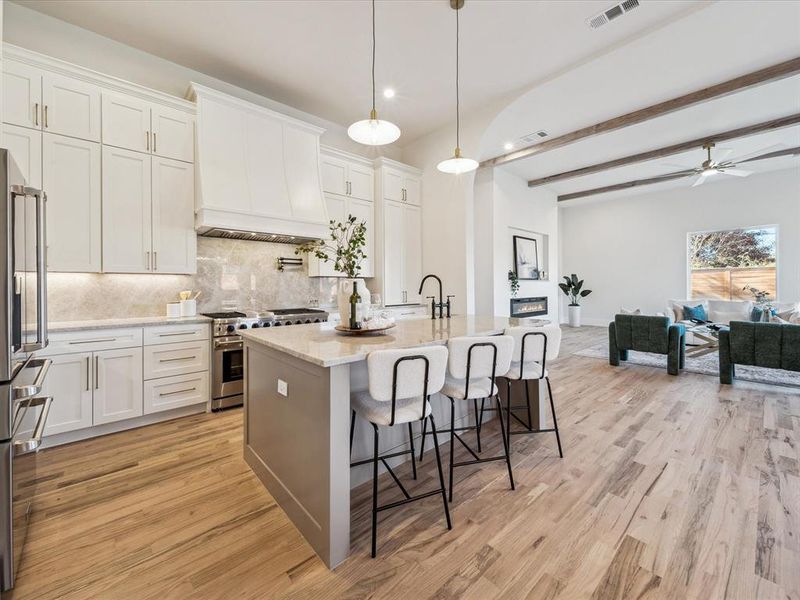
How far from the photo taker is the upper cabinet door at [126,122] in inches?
118

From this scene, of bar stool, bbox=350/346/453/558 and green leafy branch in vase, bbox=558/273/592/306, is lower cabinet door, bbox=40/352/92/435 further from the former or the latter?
green leafy branch in vase, bbox=558/273/592/306

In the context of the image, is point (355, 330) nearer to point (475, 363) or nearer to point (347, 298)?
point (347, 298)

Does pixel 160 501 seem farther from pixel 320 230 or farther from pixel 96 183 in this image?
pixel 320 230

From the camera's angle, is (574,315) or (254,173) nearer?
(254,173)

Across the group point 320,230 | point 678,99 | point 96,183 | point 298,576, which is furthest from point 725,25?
point 96,183

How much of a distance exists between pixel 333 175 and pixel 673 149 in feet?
18.8

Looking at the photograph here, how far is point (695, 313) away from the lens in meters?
6.12

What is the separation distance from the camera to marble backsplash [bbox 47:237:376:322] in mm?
3104

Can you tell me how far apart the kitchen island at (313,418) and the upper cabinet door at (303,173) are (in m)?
2.07

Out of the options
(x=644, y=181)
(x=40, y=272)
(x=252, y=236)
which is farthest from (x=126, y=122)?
(x=644, y=181)

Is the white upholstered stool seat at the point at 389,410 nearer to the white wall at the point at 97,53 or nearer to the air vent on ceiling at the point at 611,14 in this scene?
the air vent on ceiling at the point at 611,14

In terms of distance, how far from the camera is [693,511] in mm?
1874

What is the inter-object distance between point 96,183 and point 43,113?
567 mm

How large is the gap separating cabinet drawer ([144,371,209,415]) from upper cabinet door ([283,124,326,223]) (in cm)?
200
